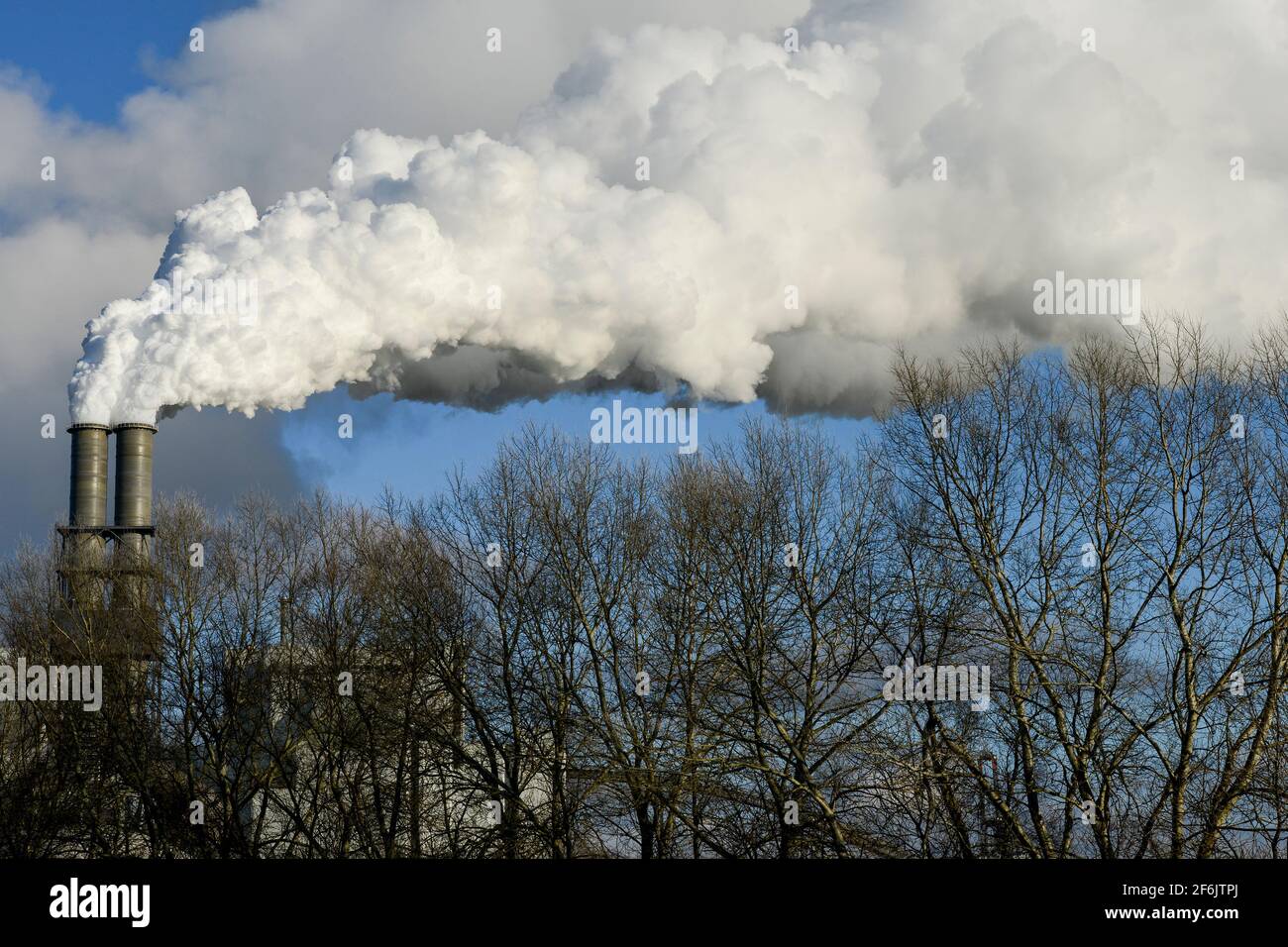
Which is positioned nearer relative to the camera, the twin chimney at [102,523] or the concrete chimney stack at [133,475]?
the concrete chimney stack at [133,475]

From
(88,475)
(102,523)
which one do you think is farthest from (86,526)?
(88,475)

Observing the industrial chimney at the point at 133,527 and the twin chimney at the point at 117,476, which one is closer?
the twin chimney at the point at 117,476

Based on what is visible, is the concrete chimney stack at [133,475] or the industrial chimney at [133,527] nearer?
the concrete chimney stack at [133,475]

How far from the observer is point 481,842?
3175 centimetres

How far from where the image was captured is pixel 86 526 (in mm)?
38375

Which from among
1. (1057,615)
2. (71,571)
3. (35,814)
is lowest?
(35,814)

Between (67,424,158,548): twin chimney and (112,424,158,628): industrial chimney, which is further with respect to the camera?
(112,424,158,628): industrial chimney

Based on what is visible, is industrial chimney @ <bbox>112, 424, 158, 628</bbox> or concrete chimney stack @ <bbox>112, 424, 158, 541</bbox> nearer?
concrete chimney stack @ <bbox>112, 424, 158, 541</bbox>

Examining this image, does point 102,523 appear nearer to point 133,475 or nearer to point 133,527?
point 133,527

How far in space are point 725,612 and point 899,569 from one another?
369 cm

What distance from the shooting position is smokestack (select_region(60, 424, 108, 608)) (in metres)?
37.9

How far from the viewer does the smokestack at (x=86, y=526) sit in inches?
1492
